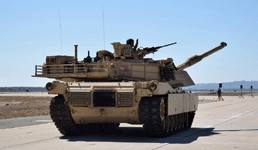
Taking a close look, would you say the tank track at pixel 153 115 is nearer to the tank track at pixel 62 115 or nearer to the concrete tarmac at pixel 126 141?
the concrete tarmac at pixel 126 141

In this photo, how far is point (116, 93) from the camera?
1515 centimetres

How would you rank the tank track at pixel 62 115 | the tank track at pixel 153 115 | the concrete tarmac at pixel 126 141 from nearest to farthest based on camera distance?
the concrete tarmac at pixel 126 141
the tank track at pixel 153 115
the tank track at pixel 62 115

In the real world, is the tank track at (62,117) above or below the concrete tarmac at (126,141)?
above

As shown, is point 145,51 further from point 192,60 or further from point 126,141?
point 126,141

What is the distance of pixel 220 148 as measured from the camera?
12.8 m

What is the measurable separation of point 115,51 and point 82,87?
11.0ft

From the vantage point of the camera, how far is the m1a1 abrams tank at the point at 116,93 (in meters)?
15.1

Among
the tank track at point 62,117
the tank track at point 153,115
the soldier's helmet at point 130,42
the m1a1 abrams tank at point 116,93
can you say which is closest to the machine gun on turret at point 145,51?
the m1a1 abrams tank at point 116,93

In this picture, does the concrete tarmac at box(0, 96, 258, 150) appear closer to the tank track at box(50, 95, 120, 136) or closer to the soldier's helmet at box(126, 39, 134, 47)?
the tank track at box(50, 95, 120, 136)

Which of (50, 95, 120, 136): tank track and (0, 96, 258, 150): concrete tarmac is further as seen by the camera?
(50, 95, 120, 136): tank track

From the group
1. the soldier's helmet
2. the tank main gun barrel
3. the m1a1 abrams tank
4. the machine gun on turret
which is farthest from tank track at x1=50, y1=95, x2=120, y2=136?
the tank main gun barrel

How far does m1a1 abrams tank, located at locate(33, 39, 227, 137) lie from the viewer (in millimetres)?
15086

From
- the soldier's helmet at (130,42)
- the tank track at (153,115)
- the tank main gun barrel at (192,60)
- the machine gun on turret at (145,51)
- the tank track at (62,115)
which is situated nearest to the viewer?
the tank track at (153,115)

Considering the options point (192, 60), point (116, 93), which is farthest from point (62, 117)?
point (192, 60)
